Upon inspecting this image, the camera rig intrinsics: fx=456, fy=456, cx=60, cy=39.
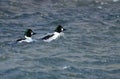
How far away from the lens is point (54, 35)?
18.5 meters

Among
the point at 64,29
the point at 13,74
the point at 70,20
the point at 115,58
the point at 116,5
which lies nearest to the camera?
the point at 13,74

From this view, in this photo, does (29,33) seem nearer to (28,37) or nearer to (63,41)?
(28,37)

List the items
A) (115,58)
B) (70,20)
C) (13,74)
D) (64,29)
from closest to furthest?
(13,74)
(115,58)
(64,29)
(70,20)

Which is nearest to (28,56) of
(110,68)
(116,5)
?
(110,68)

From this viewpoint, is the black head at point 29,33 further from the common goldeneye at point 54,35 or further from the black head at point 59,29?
the black head at point 59,29

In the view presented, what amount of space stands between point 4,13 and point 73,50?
6446 millimetres

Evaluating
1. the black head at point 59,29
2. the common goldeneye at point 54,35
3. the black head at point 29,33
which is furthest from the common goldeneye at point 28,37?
the black head at point 59,29

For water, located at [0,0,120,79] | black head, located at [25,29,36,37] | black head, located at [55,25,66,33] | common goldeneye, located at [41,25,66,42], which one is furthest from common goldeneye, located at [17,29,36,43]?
black head, located at [55,25,66,33]

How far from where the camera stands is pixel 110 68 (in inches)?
591

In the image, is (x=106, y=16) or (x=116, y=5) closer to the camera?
(x=106, y=16)

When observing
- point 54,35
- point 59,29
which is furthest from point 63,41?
point 59,29

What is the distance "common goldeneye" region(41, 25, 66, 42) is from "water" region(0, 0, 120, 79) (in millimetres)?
261

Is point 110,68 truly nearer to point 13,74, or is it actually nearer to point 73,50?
point 73,50

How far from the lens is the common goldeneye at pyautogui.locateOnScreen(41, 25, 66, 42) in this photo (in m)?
18.1
